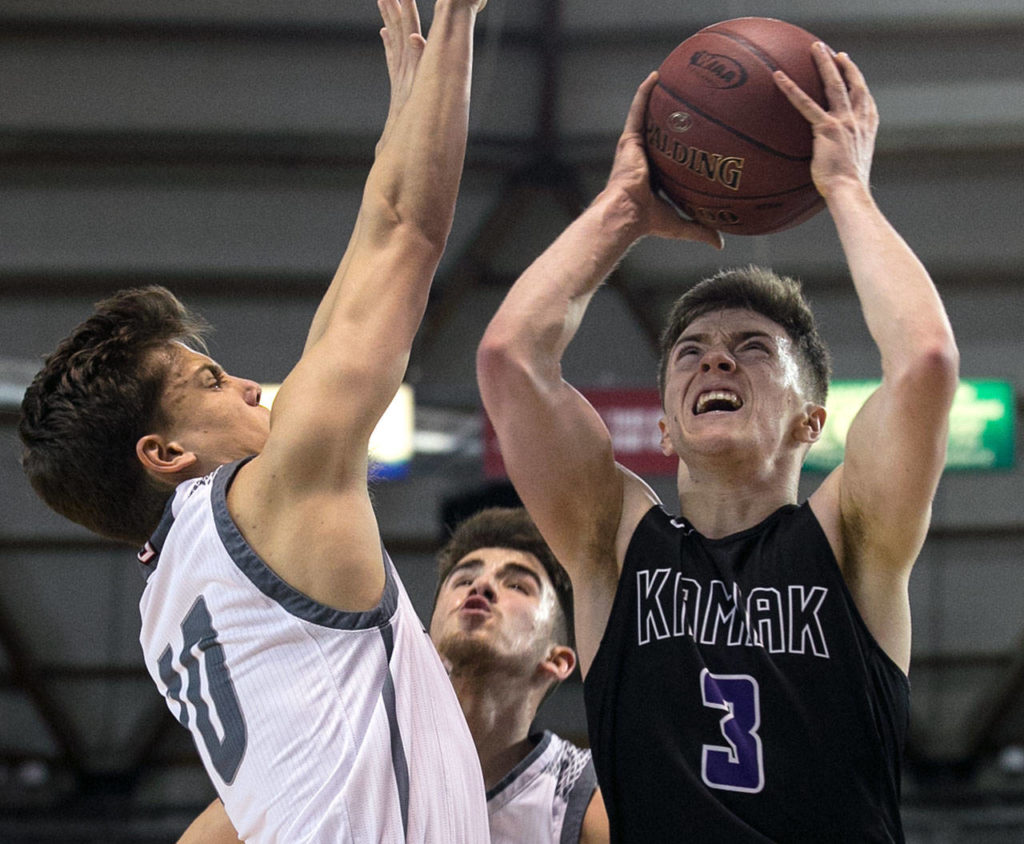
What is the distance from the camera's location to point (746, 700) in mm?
2242

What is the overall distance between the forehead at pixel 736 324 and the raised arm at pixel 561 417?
24 cm

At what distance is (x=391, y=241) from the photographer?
2363 mm

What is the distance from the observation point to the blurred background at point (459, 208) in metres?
9.67

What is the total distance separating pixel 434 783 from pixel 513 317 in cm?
91

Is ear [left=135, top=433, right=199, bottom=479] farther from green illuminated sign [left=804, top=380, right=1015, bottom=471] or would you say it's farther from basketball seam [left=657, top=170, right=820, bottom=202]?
green illuminated sign [left=804, top=380, right=1015, bottom=471]

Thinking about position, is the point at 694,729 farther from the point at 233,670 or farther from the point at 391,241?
the point at 391,241

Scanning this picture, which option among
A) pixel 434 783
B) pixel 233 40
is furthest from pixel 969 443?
pixel 434 783

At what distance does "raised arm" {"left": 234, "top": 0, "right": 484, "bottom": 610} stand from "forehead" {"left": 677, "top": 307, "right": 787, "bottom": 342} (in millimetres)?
601

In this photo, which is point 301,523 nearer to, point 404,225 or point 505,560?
point 404,225

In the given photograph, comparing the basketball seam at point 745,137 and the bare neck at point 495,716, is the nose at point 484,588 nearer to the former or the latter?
the bare neck at point 495,716

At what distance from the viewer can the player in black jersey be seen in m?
2.20

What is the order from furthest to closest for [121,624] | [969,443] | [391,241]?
[121,624] → [969,443] → [391,241]

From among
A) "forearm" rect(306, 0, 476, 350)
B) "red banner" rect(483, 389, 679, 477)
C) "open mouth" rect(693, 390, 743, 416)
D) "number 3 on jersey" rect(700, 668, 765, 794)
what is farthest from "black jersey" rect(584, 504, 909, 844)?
"red banner" rect(483, 389, 679, 477)

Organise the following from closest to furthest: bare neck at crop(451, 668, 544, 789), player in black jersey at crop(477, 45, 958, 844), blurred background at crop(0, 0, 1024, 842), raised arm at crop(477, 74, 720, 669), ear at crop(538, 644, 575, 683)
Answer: player in black jersey at crop(477, 45, 958, 844)
raised arm at crop(477, 74, 720, 669)
bare neck at crop(451, 668, 544, 789)
ear at crop(538, 644, 575, 683)
blurred background at crop(0, 0, 1024, 842)
